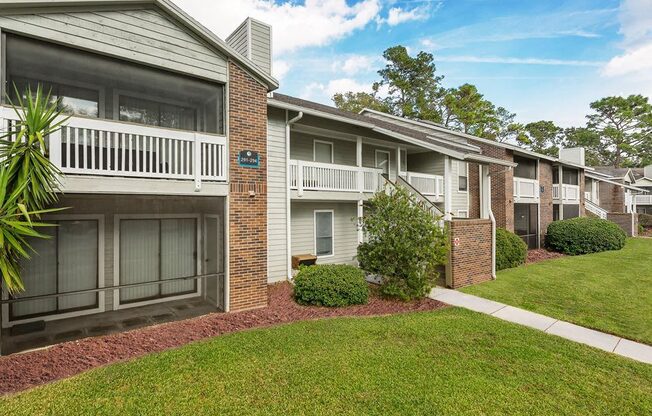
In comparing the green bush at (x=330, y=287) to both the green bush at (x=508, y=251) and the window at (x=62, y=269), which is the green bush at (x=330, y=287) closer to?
the window at (x=62, y=269)

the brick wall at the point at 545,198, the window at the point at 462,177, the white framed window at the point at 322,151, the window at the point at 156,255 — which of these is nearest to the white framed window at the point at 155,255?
the window at the point at 156,255

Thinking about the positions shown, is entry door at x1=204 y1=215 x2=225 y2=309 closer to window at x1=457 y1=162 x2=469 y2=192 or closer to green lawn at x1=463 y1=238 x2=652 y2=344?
green lawn at x1=463 y1=238 x2=652 y2=344


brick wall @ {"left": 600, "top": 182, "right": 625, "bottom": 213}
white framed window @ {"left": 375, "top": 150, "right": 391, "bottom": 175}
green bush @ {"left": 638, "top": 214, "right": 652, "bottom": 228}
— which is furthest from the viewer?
green bush @ {"left": 638, "top": 214, "right": 652, "bottom": 228}

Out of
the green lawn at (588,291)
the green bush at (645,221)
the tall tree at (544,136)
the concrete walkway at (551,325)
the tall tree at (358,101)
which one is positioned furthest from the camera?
the tall tree at (544,136)

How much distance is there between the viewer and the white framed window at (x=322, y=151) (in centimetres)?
1243

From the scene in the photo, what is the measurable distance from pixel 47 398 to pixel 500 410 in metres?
5.74

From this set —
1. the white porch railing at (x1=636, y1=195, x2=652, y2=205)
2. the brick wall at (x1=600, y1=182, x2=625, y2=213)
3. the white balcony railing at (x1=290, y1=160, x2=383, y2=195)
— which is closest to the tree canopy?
the brick wall at (x1=600, y1=182, x2=625, y2=213)

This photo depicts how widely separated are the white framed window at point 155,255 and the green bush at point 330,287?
298 centimetres

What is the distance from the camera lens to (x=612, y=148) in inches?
2018

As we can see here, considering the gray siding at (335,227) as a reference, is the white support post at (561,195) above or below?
above

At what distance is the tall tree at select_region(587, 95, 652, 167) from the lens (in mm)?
44094

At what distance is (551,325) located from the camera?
23.4 feet

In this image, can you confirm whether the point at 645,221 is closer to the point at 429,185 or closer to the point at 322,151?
the point at 429,185

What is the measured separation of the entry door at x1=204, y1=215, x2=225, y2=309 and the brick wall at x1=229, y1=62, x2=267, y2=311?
467 millimetres
